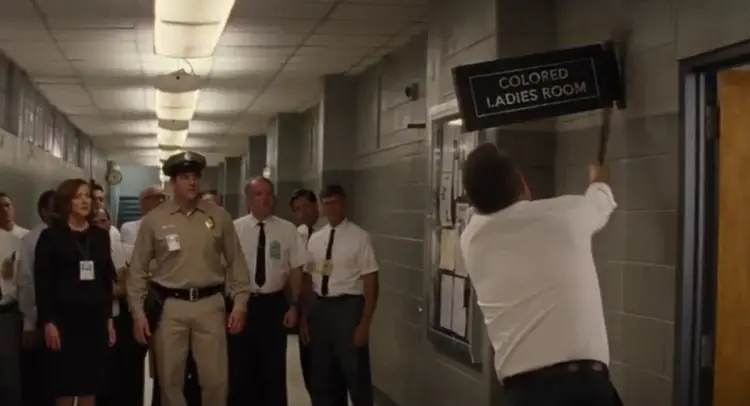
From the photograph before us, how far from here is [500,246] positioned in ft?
9.99

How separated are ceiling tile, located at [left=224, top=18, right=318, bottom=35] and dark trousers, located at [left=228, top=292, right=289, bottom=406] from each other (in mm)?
1936

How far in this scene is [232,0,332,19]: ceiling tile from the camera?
6266 millimetres

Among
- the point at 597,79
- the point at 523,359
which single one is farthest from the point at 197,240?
the point at 523,359

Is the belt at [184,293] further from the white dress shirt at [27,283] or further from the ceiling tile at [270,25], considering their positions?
the ceiling tile at [270,25]

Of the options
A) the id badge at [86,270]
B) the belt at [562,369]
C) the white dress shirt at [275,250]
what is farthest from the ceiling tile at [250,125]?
the belt at [562,369]

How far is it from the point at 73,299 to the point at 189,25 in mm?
1891

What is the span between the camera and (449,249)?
18.3ft

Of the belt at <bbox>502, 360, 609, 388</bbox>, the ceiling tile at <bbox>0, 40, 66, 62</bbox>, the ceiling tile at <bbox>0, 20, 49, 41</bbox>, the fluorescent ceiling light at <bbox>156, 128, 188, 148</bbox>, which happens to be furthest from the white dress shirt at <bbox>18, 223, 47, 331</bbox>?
the fluorescent ceiling light at <bbox>156, 128, 188, 148</bbox>

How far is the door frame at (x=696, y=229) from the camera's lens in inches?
142

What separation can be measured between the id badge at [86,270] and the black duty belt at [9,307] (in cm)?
88

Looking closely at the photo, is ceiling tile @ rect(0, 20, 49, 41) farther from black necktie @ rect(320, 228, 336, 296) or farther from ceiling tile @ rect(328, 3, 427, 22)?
black necktie @ rect(320, 228, 336, 296)

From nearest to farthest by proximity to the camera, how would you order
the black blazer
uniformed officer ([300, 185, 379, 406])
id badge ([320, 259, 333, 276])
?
1. the black blazer
2. uniformed officer ([300, 185, 379, 406])
3. id badge ([320, 259, 333, 276])

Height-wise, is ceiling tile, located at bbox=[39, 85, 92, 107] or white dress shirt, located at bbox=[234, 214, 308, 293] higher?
ceiling tile, located at bbox=[39, 85, 92, 107]

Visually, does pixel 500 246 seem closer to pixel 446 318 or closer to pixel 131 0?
pixel 446 318
